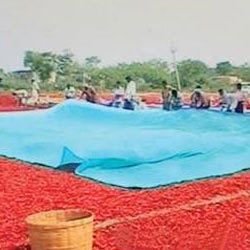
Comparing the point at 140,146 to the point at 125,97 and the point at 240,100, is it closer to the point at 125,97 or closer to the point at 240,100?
the point at 240,100

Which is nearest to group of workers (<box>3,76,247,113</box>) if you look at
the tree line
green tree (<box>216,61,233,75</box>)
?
the tree line

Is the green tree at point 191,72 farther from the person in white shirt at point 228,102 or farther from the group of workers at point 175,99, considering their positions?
the person in white shirt at point 228,102

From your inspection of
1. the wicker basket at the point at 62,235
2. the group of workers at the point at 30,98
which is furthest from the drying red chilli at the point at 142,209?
the group of workers at the point at 30,98

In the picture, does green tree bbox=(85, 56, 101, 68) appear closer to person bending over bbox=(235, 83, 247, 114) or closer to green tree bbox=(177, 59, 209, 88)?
green tree bbox=(177, 59, 209, 88)

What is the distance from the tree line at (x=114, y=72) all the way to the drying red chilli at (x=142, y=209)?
87.1 feet

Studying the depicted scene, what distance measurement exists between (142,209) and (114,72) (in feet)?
102

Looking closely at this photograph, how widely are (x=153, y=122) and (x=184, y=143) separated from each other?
3.32m

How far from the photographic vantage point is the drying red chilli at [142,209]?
4.99 metres

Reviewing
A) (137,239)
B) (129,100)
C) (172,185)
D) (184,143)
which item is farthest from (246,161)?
(129,100)

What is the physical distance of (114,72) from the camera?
121 feet

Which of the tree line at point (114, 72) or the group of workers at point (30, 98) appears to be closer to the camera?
the group of workers at point (30, 98)

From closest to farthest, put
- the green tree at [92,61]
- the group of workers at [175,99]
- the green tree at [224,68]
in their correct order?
1. the group of workers at [175,99]
2. the green tree at [92,61]
3. the green tree at [224,68]

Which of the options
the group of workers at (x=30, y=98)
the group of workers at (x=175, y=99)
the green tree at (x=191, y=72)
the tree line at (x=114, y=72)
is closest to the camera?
the group of workers at (x=175, y=99)

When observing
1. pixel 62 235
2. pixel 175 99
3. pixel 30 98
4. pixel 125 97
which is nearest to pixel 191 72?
pixel 30 98
